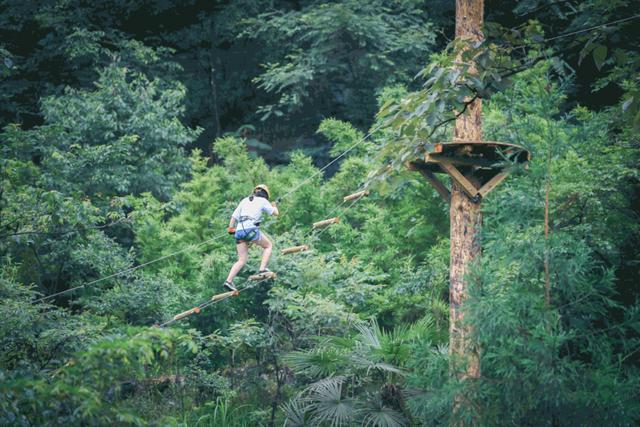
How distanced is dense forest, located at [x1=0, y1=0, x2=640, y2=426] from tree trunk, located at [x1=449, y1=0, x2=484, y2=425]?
14.4 inches

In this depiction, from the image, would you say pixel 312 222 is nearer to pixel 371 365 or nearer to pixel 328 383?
pixel 328 383

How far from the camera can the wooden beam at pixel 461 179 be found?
9.33m

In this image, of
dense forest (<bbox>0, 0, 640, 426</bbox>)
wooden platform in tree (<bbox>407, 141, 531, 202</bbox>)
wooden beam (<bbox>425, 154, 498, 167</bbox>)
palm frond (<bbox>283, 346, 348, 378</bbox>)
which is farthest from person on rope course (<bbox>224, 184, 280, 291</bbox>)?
wooden beam (<bbox>425, 154, 498, 167</bbox>)

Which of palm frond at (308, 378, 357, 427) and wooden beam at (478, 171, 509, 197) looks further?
palm frond at (308, 378, 357, 427)

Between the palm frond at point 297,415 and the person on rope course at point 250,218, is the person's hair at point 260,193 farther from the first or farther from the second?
the palm frond at point 297,415

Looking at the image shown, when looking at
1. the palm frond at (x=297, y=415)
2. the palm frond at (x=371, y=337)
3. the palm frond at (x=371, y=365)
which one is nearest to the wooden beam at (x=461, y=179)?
the palm frond at (x=371, y=365)

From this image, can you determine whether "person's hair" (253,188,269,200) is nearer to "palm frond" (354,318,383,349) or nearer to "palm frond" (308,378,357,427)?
"palm frond" (354,318,383,349)

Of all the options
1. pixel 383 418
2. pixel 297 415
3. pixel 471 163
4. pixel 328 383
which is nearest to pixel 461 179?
pixel 471 163

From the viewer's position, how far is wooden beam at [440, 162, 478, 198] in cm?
933

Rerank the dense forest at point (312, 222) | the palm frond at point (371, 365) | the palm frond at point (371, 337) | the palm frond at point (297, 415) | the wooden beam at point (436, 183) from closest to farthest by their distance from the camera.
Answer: the dense forest at point (312, 222)
the wooden beam at point (436, 183)
the palm frond at point (371, 365)
the palm frond at point (371, 337)
the palm frond at point (297, 415)

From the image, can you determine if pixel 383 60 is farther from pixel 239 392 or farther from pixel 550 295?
pixel 550 295

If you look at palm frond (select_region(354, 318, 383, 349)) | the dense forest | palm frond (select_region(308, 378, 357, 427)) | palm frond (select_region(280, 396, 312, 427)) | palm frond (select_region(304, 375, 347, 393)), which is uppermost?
the dense forest

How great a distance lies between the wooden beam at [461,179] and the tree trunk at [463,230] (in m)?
0.13

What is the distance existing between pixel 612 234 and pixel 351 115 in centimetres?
1092
